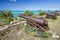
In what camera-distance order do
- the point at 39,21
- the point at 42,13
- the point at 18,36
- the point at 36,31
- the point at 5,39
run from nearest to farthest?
the point at 5,39, the point at 18,36, the point at 36,31, the point at 39,21, the point at 42,13

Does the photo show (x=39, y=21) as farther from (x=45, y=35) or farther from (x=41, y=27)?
(x=45, y=35)

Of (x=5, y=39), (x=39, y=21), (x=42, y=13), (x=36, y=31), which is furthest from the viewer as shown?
(x=42, y=13)

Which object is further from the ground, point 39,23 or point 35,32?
point 39,23

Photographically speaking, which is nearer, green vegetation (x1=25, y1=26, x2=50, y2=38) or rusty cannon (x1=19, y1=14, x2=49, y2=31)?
green vegetation (x1=25, y1=26, x2=50, y2=38)

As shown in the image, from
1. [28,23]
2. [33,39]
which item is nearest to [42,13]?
[28,23]

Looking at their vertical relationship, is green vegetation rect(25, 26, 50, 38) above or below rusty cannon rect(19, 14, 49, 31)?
below

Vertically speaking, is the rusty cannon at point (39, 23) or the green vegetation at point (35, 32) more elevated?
the rusty cannon at point (39, 23)

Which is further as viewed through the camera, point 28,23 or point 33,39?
point 28,23

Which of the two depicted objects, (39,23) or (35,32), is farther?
(39,23)

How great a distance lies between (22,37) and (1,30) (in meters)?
0.82

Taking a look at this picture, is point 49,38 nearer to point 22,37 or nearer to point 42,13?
point 22,37

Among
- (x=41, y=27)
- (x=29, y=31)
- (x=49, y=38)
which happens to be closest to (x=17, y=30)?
(x=29, y=31)

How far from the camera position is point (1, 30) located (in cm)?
568

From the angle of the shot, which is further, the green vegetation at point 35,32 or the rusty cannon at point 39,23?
the rusty cannon at point 39,23
